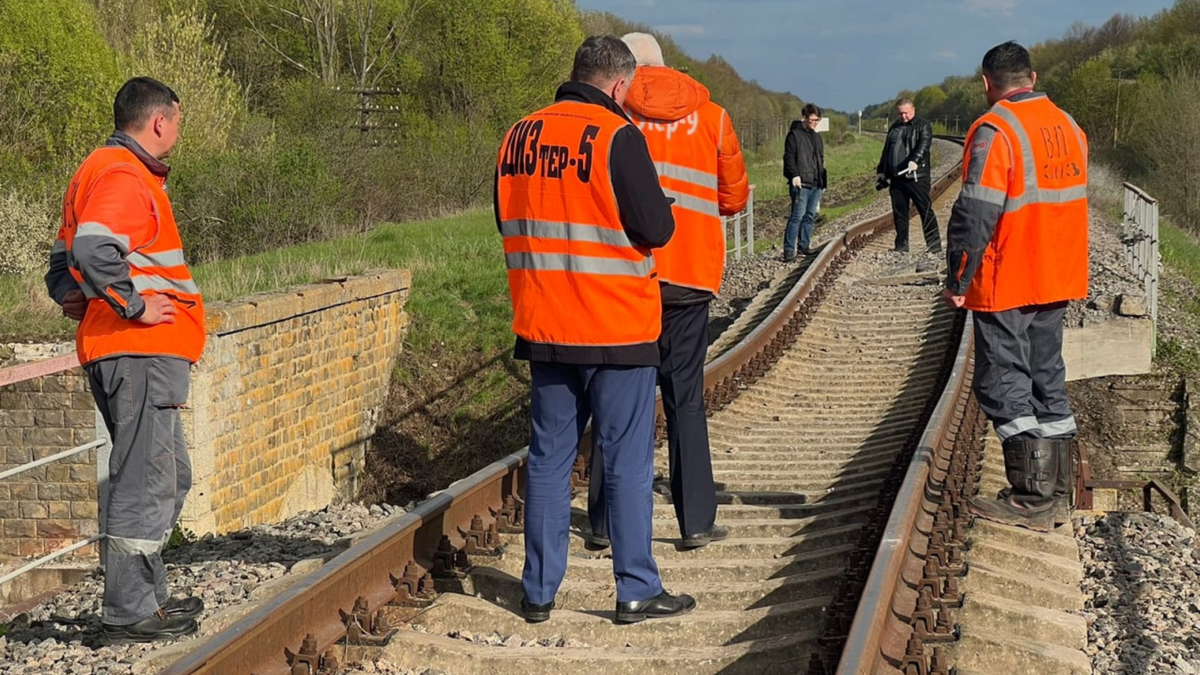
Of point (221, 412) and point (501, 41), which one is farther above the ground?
point (501, 41)

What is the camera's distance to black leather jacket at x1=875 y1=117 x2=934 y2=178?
16.4m

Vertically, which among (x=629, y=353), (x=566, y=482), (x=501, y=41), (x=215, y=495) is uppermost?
(x=501, y=41)

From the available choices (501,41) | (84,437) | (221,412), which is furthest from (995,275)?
(501,41)

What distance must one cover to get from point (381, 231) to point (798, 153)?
10623 millimetres

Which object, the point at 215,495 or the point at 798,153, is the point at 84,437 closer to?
the point at 215,495

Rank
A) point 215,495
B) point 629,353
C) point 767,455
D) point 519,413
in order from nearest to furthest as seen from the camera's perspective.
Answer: point 629,353, point 767,455, point 215,495, point 519,413

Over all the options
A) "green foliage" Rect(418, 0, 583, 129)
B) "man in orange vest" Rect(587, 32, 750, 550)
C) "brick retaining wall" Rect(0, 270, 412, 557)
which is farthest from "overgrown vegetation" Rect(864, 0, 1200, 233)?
"green foliage" Rect(418, 0, 583, 129)

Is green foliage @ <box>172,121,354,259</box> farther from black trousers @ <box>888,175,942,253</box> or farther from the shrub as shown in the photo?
black trousers @ <box>888,175,942,253</box>

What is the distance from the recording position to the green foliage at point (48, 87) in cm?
2875

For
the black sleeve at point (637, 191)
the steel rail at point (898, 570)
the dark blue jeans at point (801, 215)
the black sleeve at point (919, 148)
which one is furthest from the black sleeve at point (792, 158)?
the black sleeve at point (637, 191)

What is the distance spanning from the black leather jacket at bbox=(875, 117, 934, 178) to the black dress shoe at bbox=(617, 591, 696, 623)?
12231 millimetres

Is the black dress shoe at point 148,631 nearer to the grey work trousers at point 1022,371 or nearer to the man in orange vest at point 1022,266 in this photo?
the man in orange vest at point 1022,266

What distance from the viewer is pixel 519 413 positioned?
1638 cm

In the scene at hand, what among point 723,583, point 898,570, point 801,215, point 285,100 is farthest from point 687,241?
point 285,100
